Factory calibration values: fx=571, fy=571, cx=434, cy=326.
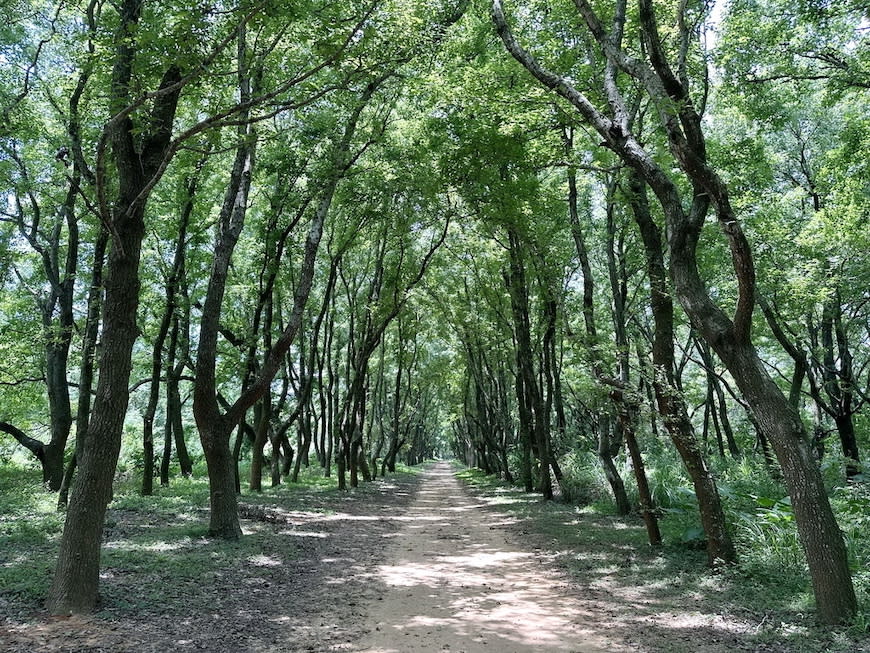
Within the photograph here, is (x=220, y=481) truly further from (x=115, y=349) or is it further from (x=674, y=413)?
(x=674, y=413)

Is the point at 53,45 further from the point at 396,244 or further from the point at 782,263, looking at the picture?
the point at 782,263

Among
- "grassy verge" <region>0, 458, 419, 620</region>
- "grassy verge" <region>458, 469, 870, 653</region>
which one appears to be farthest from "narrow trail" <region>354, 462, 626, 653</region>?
"grassy verge" <region>0, 458, 419, 620</region>

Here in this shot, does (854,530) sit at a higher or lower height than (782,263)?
lower

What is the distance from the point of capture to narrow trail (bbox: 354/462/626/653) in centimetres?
515

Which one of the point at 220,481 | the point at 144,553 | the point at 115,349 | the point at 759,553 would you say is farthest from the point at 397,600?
the point at 759,553

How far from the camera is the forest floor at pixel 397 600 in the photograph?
16.5 feet

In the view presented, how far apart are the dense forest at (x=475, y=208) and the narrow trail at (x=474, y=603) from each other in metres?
2.21

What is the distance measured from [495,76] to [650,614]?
8235 millimetres

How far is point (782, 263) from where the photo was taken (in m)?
14.0

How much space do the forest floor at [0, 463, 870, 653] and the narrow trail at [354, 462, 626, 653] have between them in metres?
0.03

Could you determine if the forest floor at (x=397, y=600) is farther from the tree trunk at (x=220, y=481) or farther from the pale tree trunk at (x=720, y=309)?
the pale tree trunk at (x=720, y=309)

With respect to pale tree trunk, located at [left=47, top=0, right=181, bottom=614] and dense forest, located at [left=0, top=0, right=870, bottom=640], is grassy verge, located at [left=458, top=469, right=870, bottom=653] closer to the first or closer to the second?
dense forest, located at [left=0, top=0, right=870, bottom=640]

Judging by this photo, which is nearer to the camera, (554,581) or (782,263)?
(554,581)

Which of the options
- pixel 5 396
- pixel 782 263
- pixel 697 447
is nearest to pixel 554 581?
pixel 697 447
